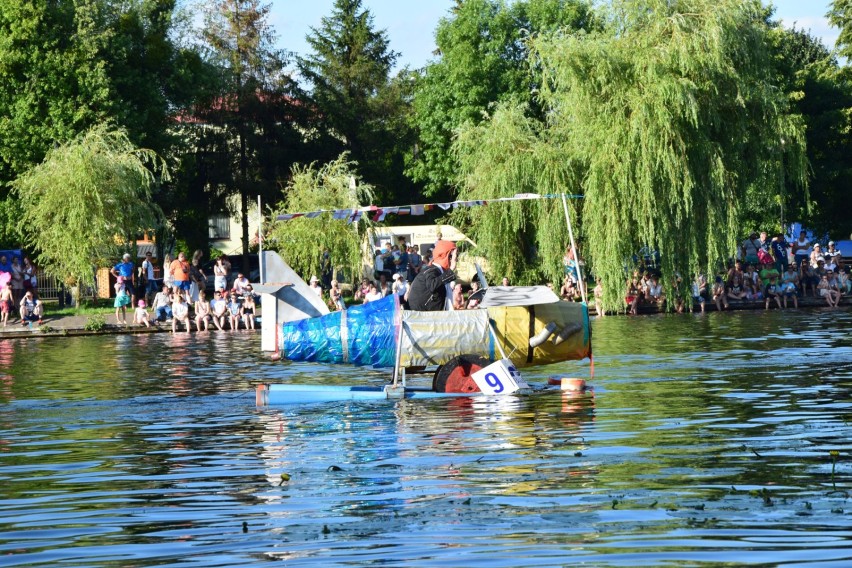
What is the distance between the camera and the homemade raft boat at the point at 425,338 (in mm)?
17609

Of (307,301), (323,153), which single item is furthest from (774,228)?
(307,301)

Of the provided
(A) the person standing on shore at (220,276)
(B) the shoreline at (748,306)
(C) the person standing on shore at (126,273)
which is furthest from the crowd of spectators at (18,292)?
(B) the shoreline at (748,306)

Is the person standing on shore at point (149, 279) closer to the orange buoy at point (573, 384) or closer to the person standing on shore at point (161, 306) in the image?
the person standing on shore at point (161, 306)

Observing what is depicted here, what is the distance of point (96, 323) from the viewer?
1495 inches

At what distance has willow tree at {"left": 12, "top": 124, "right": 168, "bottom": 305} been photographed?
43.5 meters

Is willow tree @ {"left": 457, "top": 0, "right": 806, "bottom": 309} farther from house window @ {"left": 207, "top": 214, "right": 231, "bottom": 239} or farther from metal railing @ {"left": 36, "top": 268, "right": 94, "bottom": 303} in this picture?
house window @ {"left": 207, "top": 214, "right": 231, "bottom": 239}

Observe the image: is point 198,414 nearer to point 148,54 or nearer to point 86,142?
point 86,142

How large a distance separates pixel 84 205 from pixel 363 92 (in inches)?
1440

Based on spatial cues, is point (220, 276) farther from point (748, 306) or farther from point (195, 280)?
point (748, 306)

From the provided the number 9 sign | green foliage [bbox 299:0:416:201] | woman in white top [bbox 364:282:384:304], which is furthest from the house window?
the number 9 sign

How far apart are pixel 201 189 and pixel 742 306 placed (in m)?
34.4

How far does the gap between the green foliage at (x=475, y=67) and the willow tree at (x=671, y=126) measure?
33037 millimetres

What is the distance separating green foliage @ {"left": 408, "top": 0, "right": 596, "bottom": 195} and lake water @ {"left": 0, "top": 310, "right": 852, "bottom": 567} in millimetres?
49676

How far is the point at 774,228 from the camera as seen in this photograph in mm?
62688
